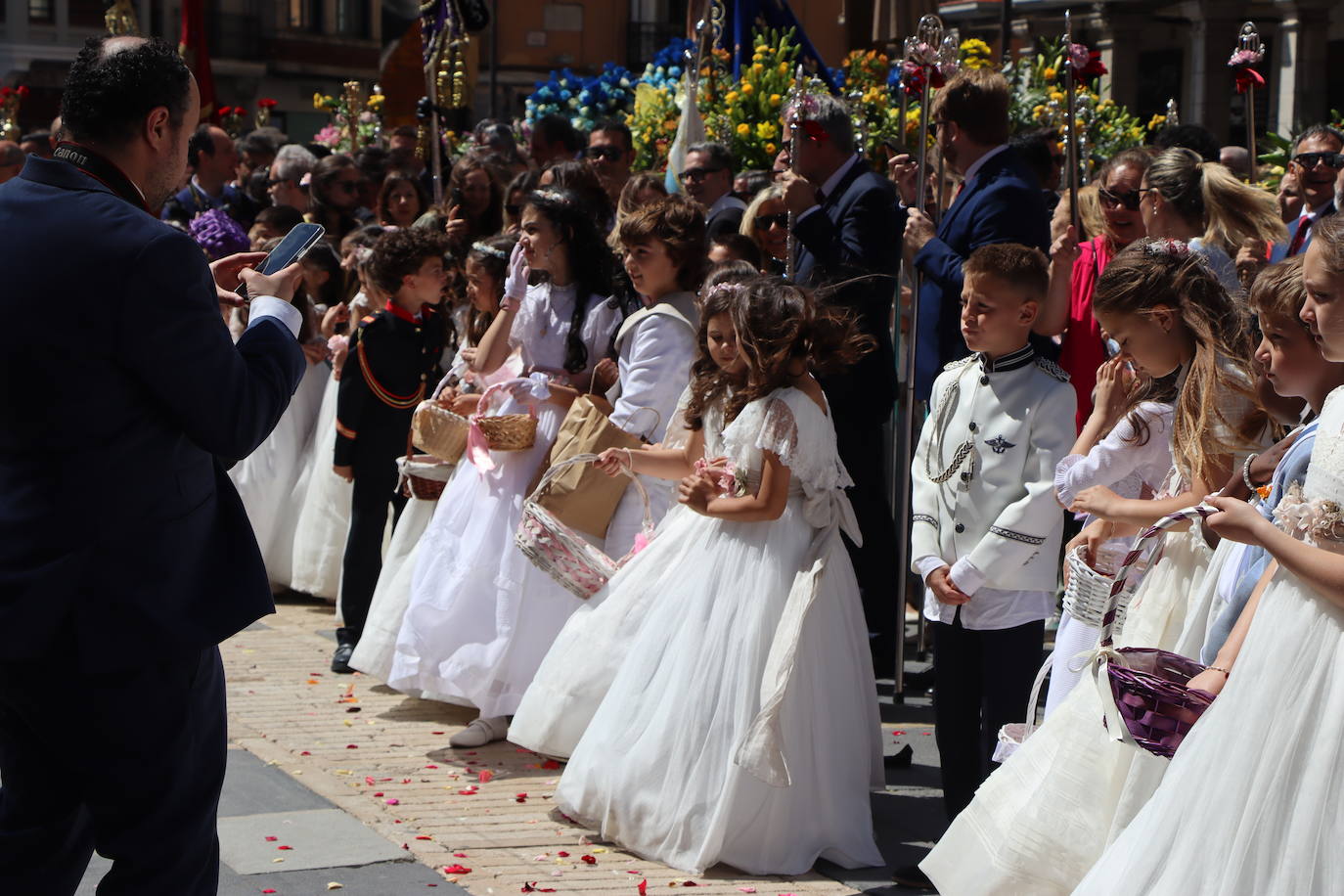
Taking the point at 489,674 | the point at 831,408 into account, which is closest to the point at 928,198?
the point at 831,408

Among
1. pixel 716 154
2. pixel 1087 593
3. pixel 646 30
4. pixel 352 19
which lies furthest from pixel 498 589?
pixel 352 19

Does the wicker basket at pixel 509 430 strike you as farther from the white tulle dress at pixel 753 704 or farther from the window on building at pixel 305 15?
the window on building at pixel 305 15

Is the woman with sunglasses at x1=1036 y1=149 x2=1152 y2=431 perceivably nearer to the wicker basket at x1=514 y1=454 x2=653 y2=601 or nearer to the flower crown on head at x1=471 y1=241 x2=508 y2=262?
the wicker basket at x1=514 y1=454 x2=653 y2=601

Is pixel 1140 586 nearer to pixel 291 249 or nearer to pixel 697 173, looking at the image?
pixel 291 249

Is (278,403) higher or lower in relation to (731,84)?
lower

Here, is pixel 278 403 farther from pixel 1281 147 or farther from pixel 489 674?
pixel 1281 147

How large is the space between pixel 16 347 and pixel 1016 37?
3099 cm

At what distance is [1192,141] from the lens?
8.01 meters

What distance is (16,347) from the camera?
316 centimetres

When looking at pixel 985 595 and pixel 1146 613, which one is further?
pixel 985 595

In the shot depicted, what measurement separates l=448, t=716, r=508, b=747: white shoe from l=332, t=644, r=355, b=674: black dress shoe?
1.17m

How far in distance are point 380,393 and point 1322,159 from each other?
4.34m

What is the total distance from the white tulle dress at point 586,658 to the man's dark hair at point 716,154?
3.46 meters

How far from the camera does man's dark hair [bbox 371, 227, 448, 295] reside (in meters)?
7.02
